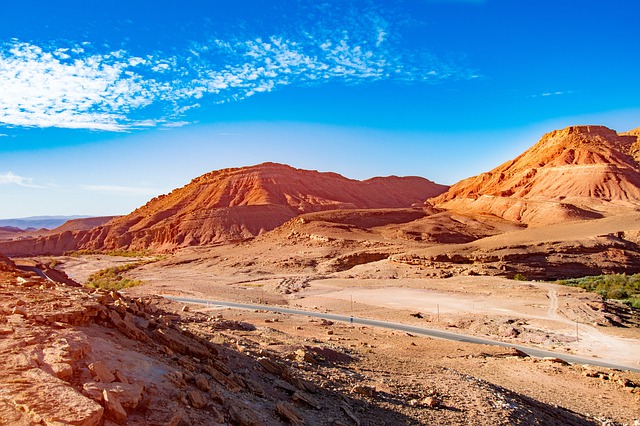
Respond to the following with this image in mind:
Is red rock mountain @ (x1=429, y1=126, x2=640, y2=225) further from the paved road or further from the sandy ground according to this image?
the paved road

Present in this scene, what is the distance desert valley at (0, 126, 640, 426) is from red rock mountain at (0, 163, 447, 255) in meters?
0.71

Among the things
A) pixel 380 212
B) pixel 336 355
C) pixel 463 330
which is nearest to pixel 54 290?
pixel 336 355

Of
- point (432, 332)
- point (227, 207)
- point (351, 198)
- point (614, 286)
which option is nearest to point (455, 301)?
point (432, 332)

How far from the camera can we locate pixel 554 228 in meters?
59.2

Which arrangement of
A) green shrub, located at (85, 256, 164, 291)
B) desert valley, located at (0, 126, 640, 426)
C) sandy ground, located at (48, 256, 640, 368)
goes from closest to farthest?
desert valley, located at (0, 126, 640, 426), sandy ground, located at (48, 256, 640, 368), green shrub, located at (85, 256, 164, 291)

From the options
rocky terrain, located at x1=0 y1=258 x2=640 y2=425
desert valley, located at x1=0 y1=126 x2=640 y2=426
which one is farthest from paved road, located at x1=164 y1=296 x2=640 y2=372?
rocky terrain, located at x1=0 y1=258 x2=640 y2=425

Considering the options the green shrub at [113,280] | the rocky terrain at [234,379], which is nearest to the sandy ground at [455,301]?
the green shrub at [113,280]

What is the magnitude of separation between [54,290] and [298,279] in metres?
36.9

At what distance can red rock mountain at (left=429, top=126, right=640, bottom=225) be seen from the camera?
81250 millimetres

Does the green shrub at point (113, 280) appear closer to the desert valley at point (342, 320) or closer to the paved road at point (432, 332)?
the desert valley at point (342, 320)

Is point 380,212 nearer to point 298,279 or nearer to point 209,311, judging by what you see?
point 298,279

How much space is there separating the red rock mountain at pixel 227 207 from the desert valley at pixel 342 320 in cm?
71

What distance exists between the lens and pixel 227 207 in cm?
9575

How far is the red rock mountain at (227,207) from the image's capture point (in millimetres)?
87750
